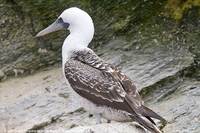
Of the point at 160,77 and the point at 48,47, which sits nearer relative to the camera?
the point at 160,77

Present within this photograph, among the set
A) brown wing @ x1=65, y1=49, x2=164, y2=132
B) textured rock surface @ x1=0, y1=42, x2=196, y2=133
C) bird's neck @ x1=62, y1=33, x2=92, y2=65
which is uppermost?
bird's neck @ x1=62, y1=33, x2=92, y2=65

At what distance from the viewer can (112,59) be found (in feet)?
42.9

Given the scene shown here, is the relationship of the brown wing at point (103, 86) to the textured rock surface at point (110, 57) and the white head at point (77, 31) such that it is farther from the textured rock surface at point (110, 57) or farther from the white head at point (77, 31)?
the textured rock surface at point (110, 57)

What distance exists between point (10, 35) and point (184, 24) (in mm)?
3199

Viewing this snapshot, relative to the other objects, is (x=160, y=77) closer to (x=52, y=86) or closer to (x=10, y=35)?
(x=52, y=86)

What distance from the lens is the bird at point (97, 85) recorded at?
32.7 feet

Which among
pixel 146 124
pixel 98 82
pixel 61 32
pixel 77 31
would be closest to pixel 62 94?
pixel 61 32

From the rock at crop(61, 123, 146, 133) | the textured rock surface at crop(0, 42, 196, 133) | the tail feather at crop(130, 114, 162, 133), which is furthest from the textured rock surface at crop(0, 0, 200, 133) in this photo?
the tail feather at crop(130, 114, 162, 133)

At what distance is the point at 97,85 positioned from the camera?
10.3 meters

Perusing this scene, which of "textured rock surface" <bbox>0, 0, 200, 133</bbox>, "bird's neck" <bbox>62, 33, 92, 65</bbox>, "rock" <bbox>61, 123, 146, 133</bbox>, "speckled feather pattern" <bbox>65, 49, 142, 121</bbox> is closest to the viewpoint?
"rock" <bbox>61, 123, 146, 133</bbox>

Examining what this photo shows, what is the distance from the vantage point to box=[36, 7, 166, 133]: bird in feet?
32.7

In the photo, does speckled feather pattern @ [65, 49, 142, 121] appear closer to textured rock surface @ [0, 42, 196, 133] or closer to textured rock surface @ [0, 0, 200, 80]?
textured rock surface @ [0, 42, 196, 133]

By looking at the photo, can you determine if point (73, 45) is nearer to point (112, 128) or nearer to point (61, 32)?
point (112, 128)

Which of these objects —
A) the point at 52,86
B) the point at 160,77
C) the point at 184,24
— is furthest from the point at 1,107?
the point at 184,24
